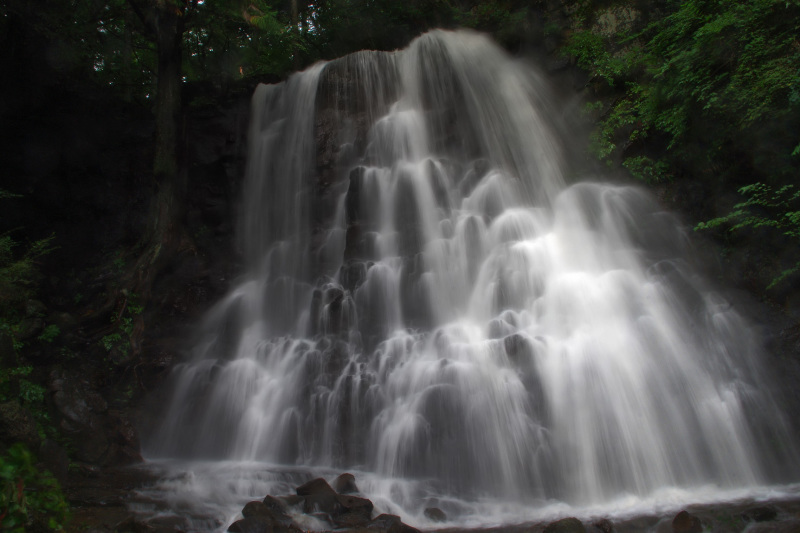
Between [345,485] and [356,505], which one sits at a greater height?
[345,485]

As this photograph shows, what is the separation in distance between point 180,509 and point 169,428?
320cm

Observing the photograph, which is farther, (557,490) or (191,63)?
(191,63)

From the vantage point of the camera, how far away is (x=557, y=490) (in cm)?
627

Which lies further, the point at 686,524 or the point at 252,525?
the point at 252,525

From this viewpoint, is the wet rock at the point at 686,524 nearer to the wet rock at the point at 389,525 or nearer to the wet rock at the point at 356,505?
the wet rock at the point at 389,525

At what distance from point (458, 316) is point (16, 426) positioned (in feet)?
22.2

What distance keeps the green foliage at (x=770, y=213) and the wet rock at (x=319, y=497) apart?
724 cm

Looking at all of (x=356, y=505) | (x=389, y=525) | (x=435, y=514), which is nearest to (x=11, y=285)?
(x=356, y=505)

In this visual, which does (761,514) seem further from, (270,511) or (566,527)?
(270,511)

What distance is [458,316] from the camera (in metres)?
9.25

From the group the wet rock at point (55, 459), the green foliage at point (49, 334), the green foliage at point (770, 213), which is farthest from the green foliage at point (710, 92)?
the green foliage at point (49, 334)

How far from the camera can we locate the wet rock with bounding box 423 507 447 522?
596cm

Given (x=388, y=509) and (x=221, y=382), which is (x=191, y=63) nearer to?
(x=221, y=382)

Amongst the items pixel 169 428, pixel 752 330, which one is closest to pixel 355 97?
pixel 169 428
